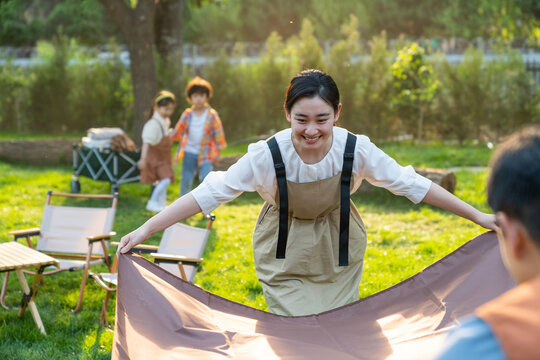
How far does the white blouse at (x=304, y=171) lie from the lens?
12.7 ft

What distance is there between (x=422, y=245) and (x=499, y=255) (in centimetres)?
397

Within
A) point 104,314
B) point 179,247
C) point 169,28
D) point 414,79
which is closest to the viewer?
point 104,314

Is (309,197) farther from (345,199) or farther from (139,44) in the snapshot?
(139,44)

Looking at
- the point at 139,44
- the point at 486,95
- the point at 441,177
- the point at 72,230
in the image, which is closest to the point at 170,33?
the point at 139,44

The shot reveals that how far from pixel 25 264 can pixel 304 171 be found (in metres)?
2.48

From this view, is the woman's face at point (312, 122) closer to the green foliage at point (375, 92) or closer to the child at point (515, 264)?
the child at point (515, 264)

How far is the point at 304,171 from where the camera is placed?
3.94m

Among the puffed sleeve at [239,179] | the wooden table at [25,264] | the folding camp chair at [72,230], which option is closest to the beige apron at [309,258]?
the puffed sleeve at [239,179]

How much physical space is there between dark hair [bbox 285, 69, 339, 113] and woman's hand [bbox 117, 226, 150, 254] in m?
1.08

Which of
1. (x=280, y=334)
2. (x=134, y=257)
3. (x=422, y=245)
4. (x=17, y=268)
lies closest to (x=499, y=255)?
(x=280, y=334)

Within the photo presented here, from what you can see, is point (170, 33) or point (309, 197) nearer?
point (309, 197)

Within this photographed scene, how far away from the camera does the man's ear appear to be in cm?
159

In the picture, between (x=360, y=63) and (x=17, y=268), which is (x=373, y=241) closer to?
(x=17, y=268)

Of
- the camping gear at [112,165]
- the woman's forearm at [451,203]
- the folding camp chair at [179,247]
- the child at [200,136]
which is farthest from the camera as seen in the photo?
the camping gear at [112,165]
